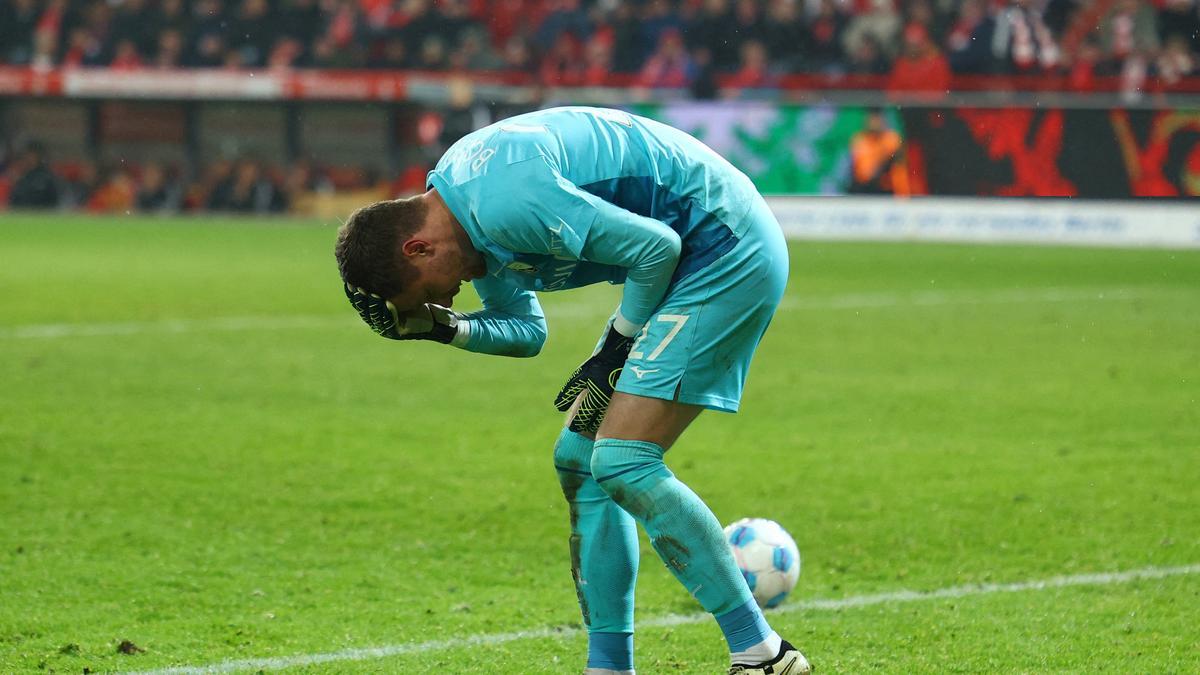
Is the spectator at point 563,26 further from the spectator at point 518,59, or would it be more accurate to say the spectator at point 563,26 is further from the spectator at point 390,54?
the spectator at point 390,54

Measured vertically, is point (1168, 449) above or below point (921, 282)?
above

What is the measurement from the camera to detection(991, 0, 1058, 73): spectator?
805 inches

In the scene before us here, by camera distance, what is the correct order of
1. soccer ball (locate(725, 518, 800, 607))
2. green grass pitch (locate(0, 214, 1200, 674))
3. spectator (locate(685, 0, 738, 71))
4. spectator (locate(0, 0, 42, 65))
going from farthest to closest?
spectator (locate(0, 0, 42, 65))
spectator (locate(685, 0, 738, 71))
soccer ball (locate(725, 518, 800, 607))
green grass pitch (locate(0, 214, 1200, 674))

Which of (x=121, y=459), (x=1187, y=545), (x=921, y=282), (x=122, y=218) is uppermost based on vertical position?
(x=1187, y=545)

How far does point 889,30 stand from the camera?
22062 mm

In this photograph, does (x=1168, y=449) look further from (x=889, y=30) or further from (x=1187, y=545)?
(x=889, y=30)

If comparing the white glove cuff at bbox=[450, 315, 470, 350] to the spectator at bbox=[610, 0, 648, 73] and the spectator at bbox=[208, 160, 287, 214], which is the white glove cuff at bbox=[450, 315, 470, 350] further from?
the spectator at bbox=[208, 160, 287, 214]

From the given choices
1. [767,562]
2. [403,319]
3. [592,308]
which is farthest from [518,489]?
[592,308]

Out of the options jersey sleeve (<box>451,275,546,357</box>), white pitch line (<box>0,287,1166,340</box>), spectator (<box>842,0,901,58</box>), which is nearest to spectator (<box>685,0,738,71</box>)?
spectator (<box>842,0,901,58</box>)

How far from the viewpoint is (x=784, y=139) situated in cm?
2012

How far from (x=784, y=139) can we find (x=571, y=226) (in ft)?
56.2

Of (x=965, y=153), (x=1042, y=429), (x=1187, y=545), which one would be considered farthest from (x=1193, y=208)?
(x=1187, y=545)

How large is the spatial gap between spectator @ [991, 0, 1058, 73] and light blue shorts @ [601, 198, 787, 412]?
1782cm

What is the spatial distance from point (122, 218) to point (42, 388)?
16300 mm
